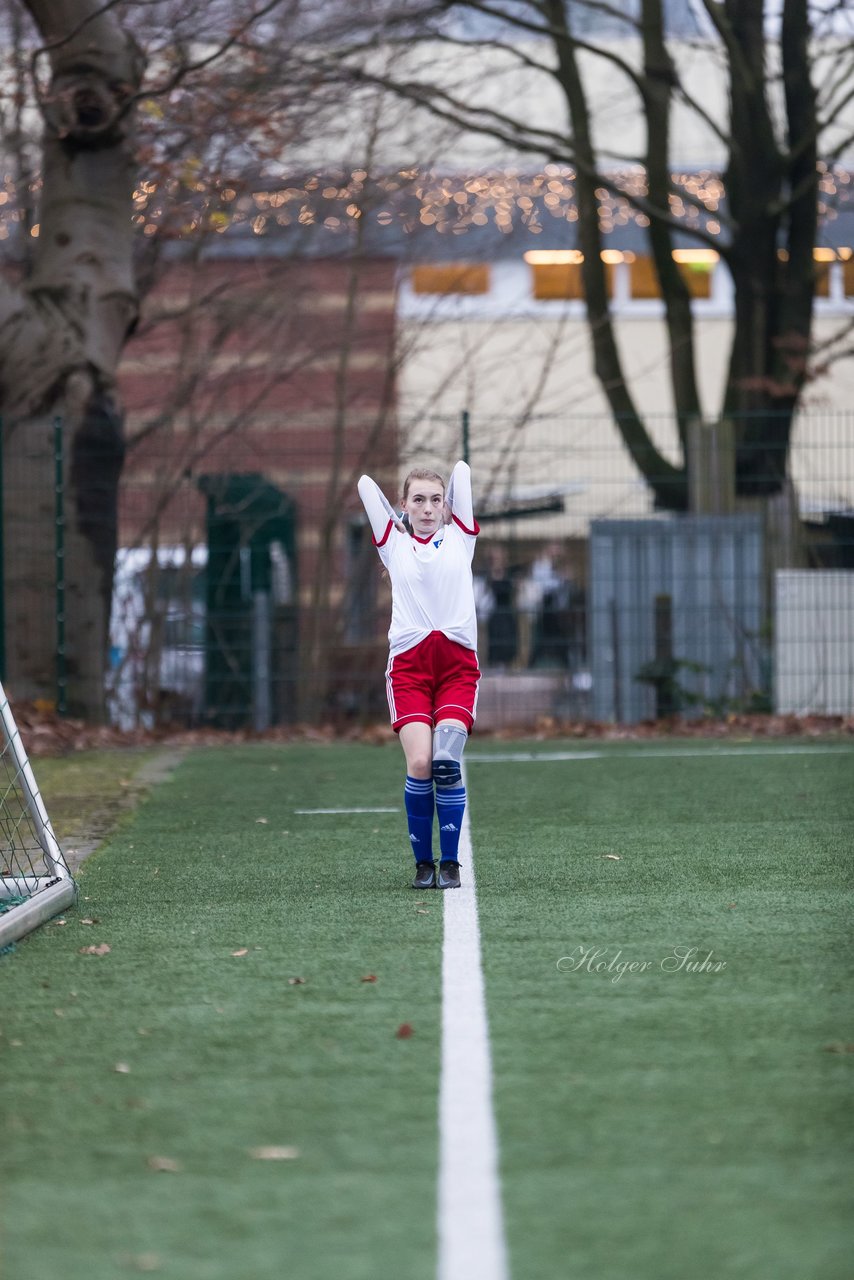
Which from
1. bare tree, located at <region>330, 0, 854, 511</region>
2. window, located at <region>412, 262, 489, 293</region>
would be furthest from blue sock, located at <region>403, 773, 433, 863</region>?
window, located at <region>412, 262, 489, 293</region>

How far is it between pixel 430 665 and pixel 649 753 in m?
5.72

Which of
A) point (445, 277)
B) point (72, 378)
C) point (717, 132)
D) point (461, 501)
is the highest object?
point (717, 132)

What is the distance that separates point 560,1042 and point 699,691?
1070 cm

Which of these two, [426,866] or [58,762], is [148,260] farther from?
[426,866]

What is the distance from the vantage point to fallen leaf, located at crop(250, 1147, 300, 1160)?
10.9 feet

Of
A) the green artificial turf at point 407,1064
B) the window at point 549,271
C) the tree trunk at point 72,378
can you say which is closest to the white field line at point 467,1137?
the green artificial turf at point 407,1064

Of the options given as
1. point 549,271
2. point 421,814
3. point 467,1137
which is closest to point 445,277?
point 549,271

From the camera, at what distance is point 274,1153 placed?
3348 millimetres

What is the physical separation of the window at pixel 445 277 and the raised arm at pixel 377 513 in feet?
41.5

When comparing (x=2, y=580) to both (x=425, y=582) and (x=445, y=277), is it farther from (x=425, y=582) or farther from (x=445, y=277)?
(x=445, y=277)

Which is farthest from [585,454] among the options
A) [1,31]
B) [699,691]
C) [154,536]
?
[1,31]

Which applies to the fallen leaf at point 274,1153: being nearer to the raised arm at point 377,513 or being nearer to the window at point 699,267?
the raised arm at point 377,513

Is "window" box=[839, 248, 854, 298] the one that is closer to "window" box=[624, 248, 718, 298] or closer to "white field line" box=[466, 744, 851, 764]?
"window" box=[624, 248, 718, 298]

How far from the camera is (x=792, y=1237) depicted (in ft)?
9.39
